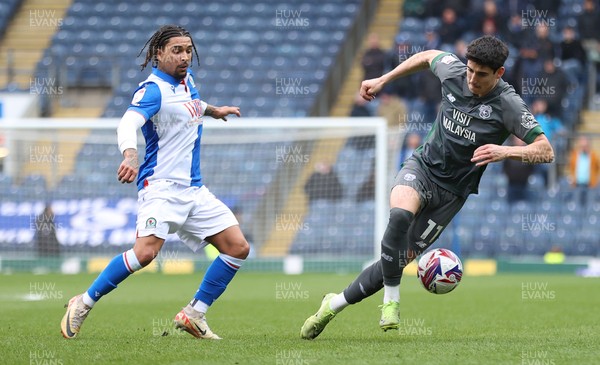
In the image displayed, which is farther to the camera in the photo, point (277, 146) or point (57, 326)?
point (277, 146)

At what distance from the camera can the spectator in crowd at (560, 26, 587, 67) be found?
20984 millimetres

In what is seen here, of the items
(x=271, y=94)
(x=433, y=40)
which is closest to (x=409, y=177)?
(x=433, y=40)

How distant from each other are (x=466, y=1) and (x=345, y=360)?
690 inches

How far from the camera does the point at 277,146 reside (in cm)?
1900

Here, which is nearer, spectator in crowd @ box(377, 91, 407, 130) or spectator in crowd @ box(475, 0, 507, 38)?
spectator in crowd @ box(377, 91, 407, 130)

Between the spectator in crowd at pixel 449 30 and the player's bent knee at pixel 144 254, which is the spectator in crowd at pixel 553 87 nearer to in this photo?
the spectator in crowd at pixel 449 30

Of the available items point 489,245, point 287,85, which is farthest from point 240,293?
point 287,85

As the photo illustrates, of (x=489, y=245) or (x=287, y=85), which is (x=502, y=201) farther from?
(x=287, y=85)

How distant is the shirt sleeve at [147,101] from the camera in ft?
25.9

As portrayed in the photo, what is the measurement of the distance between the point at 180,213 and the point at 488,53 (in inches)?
98.9

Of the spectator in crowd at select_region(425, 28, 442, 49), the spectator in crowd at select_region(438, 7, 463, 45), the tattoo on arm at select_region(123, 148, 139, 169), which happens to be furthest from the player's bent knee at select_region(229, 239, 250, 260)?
the spectator in crowd at select_region(438, 7, 463, 45)

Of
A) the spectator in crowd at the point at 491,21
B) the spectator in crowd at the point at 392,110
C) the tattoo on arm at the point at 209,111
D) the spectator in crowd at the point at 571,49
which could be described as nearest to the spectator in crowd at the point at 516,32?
the spectator in crowd at the point at 491,21

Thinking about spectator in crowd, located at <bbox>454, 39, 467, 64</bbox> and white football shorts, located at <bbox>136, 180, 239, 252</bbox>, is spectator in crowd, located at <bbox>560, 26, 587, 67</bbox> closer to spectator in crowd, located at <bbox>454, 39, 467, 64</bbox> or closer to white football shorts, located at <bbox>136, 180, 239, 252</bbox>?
spectator in crowd, located at <bbox>454, 39, 467, 64</bbox>

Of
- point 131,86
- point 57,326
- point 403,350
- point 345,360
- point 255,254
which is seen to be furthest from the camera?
point 131,86
